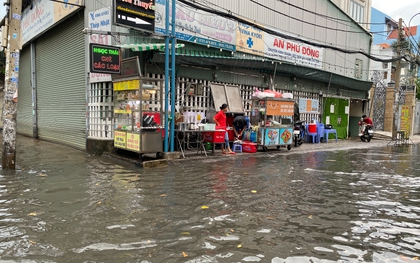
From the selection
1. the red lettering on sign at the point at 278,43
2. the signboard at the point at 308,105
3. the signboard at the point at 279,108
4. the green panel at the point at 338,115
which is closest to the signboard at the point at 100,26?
the signboard at the point at 279,108

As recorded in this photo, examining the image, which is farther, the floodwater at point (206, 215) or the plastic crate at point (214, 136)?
the plastic crate at point (214, 136)

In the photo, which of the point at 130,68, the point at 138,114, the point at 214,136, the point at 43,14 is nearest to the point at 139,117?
the point at 138,114

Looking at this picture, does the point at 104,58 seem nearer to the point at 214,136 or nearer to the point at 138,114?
the point at 138,114

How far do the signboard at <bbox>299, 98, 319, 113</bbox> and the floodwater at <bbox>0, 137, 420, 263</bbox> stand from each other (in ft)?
27.8

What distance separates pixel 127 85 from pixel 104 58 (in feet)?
3.06

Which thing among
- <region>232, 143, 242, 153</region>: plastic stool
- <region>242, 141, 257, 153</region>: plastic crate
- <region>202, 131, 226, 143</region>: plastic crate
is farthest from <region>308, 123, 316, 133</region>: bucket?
<region>202, 131, 226, 143</region>: plastic crate

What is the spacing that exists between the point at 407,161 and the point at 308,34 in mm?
8957

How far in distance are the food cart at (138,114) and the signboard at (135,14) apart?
942 millimetres

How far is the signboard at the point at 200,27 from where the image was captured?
10500 millimetres

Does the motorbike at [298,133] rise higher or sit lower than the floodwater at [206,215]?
higher

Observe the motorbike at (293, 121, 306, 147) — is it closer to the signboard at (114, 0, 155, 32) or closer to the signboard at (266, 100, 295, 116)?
the signboard at (266, 100, 295, 116)

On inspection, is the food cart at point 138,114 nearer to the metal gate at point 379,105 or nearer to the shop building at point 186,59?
the shop building at point 186,59

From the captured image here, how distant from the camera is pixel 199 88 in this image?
1140 centimetres

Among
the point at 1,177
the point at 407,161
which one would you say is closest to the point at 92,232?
the point at 1,177
